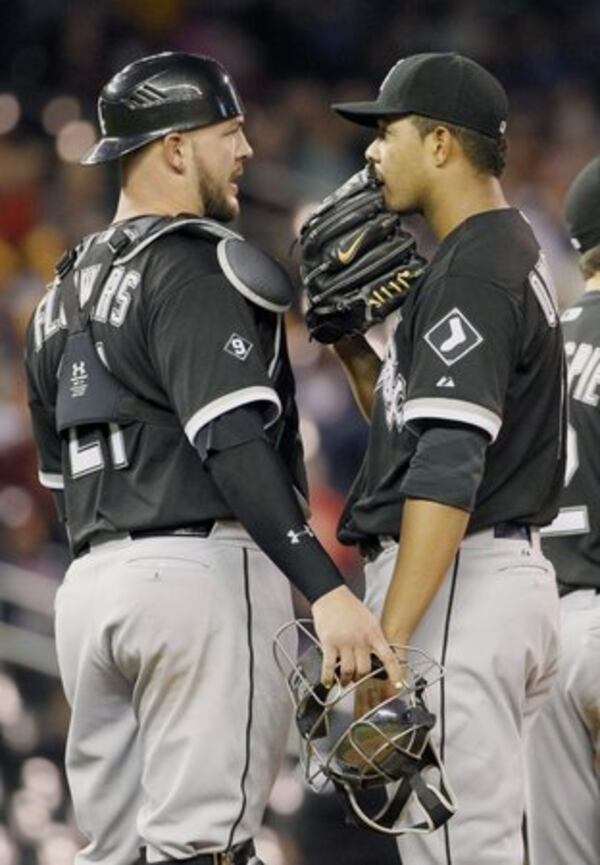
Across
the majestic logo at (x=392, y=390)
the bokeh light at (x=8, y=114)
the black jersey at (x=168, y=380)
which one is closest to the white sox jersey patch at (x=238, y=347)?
the black jersey at (x=168, y=380)

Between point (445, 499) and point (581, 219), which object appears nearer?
point (445, 499)

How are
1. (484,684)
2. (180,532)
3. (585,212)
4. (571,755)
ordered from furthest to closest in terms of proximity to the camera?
(585,212)
(571,755)
(180,532)
(484,684)

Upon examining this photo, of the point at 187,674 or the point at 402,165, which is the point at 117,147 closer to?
the point at 402,165

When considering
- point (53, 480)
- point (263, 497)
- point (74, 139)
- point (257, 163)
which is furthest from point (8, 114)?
point (263, 497)

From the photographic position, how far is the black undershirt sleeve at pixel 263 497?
13.4 feet

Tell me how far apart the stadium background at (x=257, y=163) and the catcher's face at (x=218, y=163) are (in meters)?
2.94

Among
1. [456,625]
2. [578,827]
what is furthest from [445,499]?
[578,827]

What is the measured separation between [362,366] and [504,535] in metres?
0.65

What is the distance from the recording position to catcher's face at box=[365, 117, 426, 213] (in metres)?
4.41

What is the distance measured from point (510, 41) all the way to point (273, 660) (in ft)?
26.0

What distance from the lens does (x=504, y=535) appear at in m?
4.32

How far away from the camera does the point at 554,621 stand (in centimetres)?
436

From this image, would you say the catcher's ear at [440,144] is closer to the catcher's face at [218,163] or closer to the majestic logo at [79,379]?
the catcher's face at [218,163]

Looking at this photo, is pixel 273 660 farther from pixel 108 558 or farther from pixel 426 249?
pixel 426 249
